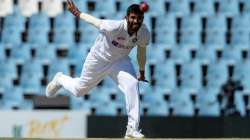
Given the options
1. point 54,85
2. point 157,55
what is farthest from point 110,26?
point 157,55

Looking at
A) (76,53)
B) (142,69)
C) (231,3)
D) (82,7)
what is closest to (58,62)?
(76,53)

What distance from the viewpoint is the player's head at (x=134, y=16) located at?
21.3 feet

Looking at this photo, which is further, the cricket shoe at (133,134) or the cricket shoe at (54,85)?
the cricket shoe at (54,85)

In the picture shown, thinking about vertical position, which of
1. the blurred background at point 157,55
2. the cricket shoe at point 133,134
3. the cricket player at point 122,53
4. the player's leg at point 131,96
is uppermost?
the blurred background at point 157,55

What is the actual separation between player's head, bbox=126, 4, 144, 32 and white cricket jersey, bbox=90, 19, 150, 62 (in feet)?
0.42

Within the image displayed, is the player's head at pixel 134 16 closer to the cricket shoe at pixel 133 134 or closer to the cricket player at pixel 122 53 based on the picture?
the cricket player at pixel 122 53

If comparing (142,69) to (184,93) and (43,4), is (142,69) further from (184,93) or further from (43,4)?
(43,4)

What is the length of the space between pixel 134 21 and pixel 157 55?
45.8 ft

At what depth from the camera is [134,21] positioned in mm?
6535

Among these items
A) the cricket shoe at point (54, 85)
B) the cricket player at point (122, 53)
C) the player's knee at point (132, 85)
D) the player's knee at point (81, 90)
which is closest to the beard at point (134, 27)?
the cricket player at point (122, 53)

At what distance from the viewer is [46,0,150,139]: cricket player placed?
670 centimetres

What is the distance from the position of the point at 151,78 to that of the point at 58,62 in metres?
2.95

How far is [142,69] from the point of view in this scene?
7105 millimetres

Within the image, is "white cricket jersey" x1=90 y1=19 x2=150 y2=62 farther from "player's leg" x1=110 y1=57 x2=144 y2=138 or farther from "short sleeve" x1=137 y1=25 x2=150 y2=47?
"player's leg" x1=110 y1=57 x2=144 y2=138
